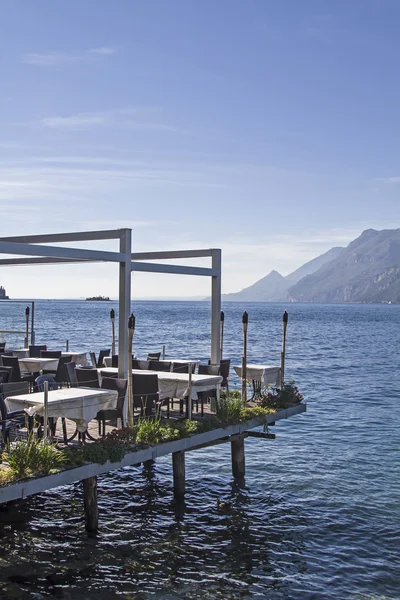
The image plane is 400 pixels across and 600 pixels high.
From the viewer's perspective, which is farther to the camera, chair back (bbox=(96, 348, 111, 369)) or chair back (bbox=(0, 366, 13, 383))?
chair back (bbox=(96, 348, 111, 369))

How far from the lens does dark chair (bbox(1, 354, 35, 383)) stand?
12.8 metres

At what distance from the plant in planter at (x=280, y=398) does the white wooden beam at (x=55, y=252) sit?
474cm

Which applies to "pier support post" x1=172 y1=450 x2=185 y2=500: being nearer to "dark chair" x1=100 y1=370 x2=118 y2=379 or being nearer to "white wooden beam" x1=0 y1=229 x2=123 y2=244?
"dark chair" x1=100 y1=370 x2=118 y2=379

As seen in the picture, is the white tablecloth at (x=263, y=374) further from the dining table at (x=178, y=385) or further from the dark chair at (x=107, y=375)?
the dark chair at (x=107, y=375)

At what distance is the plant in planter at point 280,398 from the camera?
1395 centimetres

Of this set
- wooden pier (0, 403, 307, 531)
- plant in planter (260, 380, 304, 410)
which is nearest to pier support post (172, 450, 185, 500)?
wooden pier (0, 403, 307, 531)

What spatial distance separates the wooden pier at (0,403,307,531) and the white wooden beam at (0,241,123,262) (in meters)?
3.12

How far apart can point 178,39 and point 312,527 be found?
1229cm

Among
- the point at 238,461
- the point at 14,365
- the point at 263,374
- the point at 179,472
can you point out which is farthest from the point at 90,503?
the point at 263,374

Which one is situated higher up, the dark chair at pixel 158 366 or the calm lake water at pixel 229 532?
the dark chair at pixel 158 366

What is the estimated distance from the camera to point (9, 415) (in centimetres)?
1002

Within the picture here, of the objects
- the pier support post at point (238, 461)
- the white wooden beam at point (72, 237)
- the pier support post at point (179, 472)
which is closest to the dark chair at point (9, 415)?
the white wooden beam at point (72, 237)

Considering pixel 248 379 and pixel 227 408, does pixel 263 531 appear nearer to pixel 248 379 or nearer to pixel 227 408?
pixel 227 408

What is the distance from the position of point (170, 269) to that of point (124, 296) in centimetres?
210
